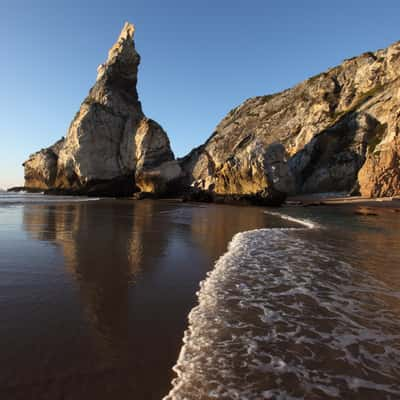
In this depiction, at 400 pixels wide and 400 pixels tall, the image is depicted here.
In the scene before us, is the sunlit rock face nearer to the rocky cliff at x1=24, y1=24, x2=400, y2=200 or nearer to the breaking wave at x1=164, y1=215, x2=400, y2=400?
the rocky cliff at x1=24, y1=24, x2=400, y2=200

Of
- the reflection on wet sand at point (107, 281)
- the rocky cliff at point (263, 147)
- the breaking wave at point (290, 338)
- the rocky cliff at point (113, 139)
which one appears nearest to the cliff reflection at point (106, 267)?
the reflection on wet sand at point (107, 281)

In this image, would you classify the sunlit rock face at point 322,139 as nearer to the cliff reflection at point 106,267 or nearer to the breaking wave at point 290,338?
the cliff reflection at point 106,267

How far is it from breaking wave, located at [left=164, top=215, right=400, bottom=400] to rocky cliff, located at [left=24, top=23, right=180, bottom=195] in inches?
1948

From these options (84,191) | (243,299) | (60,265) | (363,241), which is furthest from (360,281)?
(84,191)

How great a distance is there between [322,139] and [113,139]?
44.7m

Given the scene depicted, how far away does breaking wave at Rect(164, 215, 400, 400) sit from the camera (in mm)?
2666

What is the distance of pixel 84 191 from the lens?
59719 millimetres

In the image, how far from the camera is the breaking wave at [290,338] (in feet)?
8.75

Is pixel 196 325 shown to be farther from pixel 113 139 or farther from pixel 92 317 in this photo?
pixel 113 139

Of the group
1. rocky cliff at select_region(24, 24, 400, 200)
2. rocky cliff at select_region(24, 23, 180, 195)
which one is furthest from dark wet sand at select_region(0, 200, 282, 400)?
rocky cliff at select_region(24, 23, 180, 195)

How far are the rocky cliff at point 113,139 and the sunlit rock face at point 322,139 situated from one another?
41.8 ft

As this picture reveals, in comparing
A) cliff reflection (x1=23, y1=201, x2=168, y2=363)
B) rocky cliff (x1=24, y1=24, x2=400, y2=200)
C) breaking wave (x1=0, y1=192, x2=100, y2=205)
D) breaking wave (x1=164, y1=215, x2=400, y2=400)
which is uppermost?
rocky cliff (x1=24, y1=24, x2=400, y2=200)

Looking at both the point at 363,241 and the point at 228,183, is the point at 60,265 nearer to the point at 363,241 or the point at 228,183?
the point at 363,241

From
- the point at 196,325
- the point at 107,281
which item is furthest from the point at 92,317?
the point at 107,281
